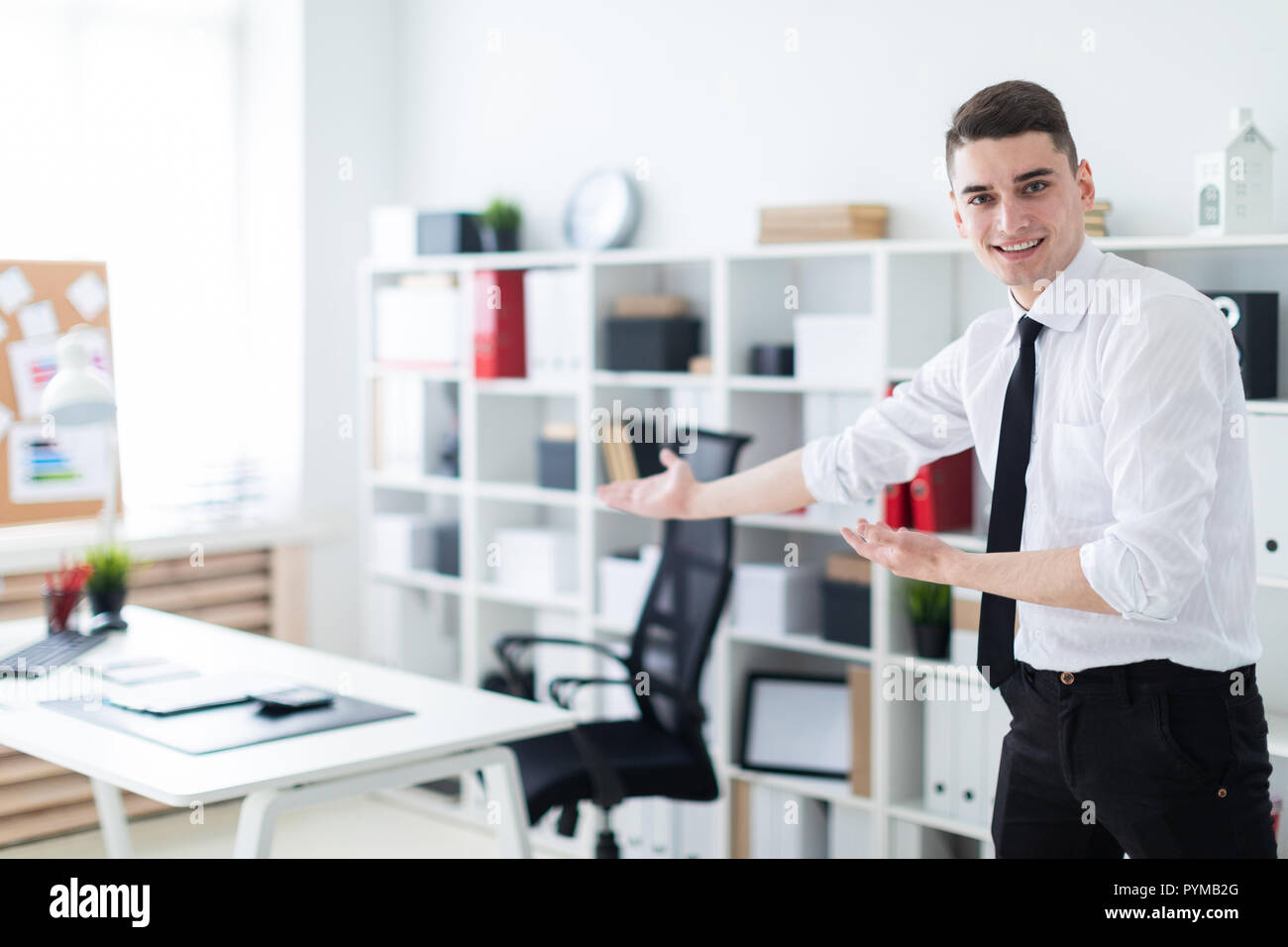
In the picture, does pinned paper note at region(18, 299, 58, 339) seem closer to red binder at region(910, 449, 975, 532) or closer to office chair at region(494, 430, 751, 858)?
office chair at region(494, 430, 751, 858)

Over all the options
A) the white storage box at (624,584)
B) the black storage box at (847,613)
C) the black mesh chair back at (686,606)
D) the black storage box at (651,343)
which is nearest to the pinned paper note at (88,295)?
the black storage box at (651,343)

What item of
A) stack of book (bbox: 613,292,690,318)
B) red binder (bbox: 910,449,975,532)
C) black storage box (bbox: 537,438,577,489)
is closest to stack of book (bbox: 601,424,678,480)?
black storage box (bbox: 537,438,577,489)

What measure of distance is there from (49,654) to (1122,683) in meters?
2.43

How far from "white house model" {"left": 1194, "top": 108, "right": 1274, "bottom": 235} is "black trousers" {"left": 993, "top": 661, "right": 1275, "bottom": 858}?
4.55 ft

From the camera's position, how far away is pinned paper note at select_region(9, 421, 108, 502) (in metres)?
4.46

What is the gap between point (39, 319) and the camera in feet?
14.7

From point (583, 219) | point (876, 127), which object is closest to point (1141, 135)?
point (876, 127)

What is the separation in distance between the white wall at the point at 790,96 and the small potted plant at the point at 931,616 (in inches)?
37.3

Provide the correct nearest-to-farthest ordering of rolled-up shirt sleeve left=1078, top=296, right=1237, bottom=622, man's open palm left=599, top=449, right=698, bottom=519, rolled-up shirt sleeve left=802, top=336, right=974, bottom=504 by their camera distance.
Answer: rolled-up shirt sleeve left=1078, top=296, right=1237, bottom=622
rolled-up shirt sleeve left=802, top=336, right=974, bottom=504
man's open palm left=599, top=449, right=698, bottom=519

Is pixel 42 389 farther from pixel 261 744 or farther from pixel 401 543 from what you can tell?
pixel 261 744

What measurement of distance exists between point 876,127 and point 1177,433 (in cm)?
228
